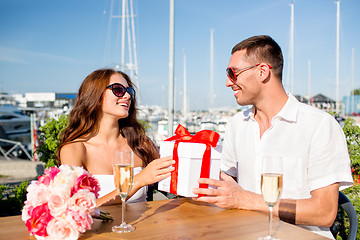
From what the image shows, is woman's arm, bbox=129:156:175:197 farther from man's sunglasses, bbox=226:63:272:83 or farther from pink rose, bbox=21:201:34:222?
man's sunglasses, bbox=226:63:272:83

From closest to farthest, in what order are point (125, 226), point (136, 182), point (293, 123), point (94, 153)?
point (125, 226)
point (136, 182)
point (293, 123)
point (94, 153)

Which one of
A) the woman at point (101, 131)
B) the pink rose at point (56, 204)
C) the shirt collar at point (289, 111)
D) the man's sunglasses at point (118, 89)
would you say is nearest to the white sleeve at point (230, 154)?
the shirt collar at point (289, 111)

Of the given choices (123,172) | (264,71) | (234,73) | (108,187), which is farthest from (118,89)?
(123,172)

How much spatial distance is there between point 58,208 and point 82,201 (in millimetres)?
105

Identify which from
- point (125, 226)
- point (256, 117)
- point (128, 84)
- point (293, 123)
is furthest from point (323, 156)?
point (128, 84)

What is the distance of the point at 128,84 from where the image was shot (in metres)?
3.40

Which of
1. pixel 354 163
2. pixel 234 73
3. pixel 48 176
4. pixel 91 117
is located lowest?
pixel 354 163

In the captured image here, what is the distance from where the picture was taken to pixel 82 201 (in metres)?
1.51

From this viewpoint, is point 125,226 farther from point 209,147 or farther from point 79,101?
point 79,101

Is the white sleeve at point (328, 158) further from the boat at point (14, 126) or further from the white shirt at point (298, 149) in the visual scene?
the boat at point (14, 126)

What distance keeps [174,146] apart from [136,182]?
469 millimetres

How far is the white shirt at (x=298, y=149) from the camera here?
2.30 m

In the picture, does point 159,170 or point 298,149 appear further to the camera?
point 298,149

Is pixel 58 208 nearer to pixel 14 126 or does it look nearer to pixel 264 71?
pixel 264 71
